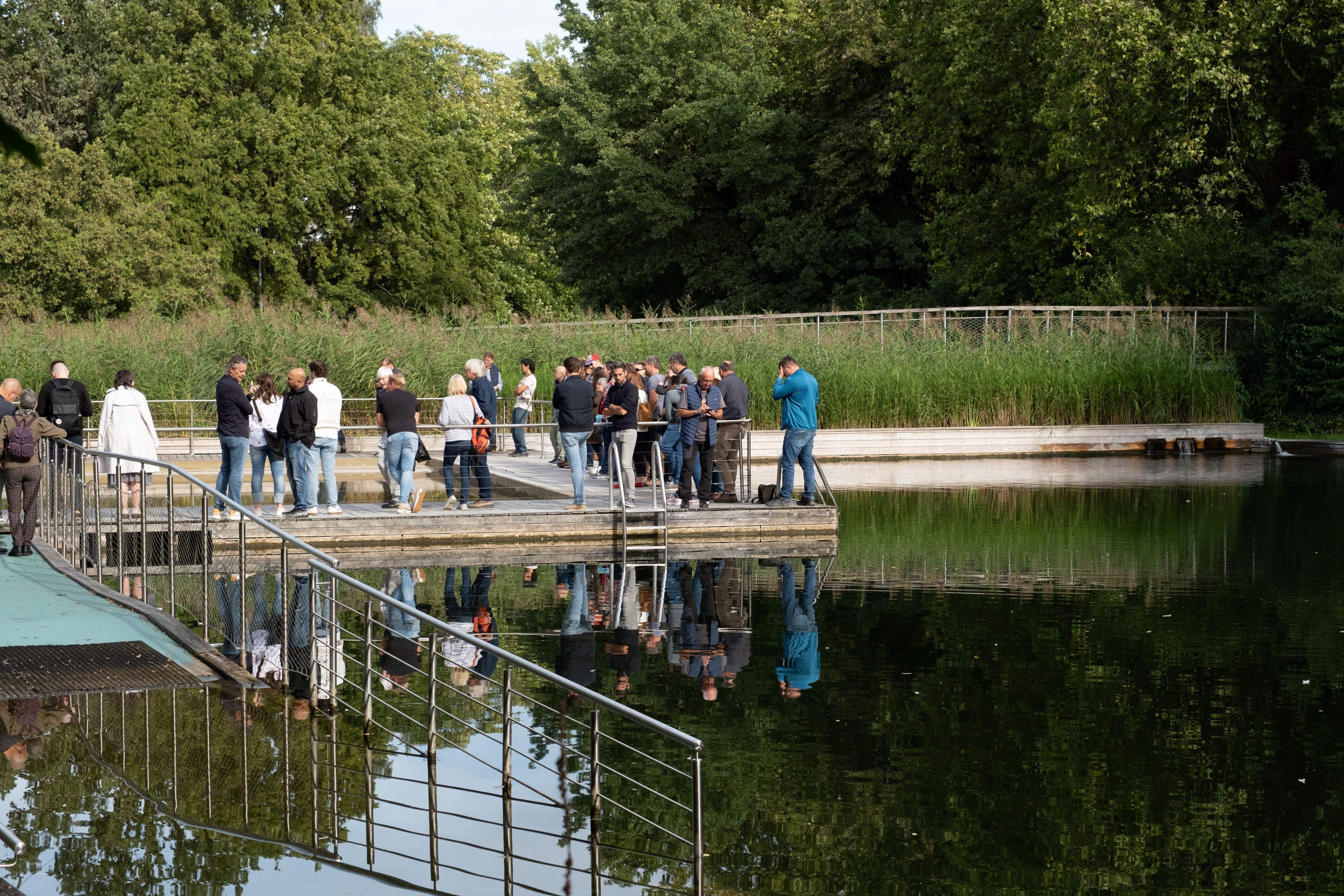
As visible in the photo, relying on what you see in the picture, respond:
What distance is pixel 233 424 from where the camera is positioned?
15398 millimetres

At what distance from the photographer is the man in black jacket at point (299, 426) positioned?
15211mm

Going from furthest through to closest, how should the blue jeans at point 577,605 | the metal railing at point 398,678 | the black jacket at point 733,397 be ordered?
the black jacket at point 733,397 → the blue jeans at point 577,605 → the metal railing at point 398,678

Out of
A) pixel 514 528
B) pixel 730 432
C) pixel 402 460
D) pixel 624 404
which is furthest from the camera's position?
pixel 730 432

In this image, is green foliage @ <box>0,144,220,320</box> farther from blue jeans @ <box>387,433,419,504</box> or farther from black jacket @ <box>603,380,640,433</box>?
blue jeans @ <box>387,433,419,504</box>

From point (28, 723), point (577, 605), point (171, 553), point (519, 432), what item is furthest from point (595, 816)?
point (519, 432)

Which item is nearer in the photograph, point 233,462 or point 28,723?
point 28,723

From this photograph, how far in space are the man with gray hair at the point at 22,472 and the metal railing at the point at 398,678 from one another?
0.11m

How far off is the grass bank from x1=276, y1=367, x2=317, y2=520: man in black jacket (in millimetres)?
13369

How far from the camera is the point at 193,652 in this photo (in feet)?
33.4

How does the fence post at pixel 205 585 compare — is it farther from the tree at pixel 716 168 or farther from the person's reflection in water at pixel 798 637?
the tree at pixel 716 168

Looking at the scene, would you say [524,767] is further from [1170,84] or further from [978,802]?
[1170,84]

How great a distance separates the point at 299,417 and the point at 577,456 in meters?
3.35

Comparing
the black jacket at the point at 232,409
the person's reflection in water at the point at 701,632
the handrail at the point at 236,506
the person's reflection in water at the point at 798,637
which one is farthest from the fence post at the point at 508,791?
the black jacket at the point at 232,409

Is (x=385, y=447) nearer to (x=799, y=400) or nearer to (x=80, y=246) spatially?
(x=799, y=400)
